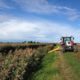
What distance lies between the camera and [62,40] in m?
38.8

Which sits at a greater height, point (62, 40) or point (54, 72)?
point (62, 40)

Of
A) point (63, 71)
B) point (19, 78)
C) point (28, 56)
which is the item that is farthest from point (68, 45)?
point (19, 78)

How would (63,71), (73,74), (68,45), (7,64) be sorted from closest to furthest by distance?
(7,64), (73,74), (63,71), (68,45)

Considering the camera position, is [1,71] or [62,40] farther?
[62,40]

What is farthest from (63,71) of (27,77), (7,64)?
(7,64)

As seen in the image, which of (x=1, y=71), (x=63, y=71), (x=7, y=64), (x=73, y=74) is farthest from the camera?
(x=63, y=71)

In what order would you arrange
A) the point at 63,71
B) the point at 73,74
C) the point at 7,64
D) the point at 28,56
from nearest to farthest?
1. the point at 7,64
2. the point at 73,74
3. the point at 63,71
4. the point at 28,56

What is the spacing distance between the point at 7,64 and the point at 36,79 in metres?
2.03

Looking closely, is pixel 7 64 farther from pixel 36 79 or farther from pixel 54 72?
pixel 54 72

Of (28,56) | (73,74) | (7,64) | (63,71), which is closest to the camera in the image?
(7,64)

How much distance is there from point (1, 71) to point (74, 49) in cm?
2324

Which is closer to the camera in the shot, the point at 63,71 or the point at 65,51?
the point at 63,71

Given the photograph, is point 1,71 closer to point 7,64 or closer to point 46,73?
point 7,64

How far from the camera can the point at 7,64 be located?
1786 cm
